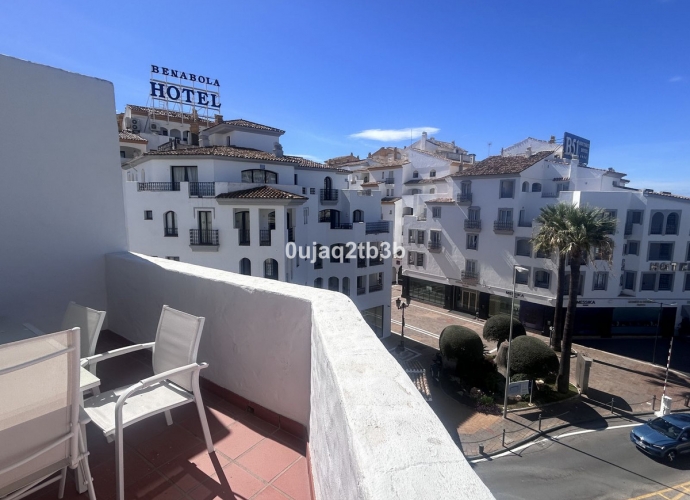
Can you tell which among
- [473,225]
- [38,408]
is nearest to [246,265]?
[473,225]

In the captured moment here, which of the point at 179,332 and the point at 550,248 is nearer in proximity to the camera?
the point at 179,332

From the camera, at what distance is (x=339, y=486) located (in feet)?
5.26

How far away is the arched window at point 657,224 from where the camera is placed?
25.5m

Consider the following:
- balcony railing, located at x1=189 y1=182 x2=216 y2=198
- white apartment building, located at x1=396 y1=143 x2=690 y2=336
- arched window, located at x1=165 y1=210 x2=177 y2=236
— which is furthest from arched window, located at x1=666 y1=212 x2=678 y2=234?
arched window, located at x1=165 y1=210 x2=177 y2=236

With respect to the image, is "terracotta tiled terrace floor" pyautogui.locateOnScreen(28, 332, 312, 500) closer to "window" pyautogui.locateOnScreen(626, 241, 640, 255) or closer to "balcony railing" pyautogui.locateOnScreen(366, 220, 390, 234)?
"balcony railing" pyautogui.locateOnScreen(366, 220, 390, 234)

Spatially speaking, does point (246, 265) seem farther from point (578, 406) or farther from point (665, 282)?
point (665, 282)

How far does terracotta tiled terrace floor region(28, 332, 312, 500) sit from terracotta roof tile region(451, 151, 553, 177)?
28.1 metres

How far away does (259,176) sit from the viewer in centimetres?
2355

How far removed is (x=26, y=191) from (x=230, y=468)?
409 centimetres

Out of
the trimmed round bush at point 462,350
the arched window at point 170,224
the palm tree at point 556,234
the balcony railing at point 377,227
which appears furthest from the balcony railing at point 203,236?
the palm tree at point 556,234

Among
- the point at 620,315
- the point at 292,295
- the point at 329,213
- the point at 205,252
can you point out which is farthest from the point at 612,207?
the point at 292,295

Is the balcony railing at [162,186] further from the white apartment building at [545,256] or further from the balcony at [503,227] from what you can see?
the balcony at [503,227]

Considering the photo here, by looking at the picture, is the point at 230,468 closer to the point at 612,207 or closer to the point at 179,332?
the point at 179,332

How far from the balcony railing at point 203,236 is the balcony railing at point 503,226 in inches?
788
